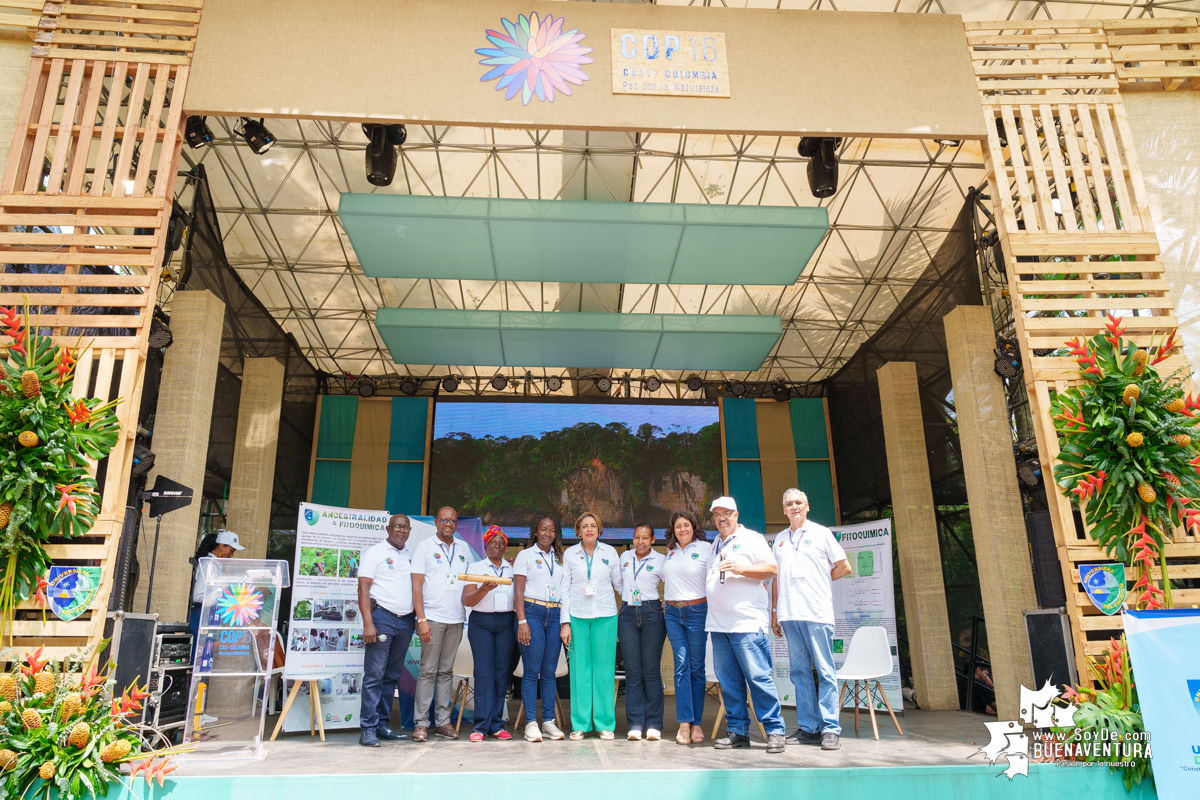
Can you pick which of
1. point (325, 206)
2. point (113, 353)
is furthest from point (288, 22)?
A: point (325, 206)

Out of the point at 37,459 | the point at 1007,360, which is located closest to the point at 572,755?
the point at 37,459

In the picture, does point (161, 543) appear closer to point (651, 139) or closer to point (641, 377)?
point (651, 139)

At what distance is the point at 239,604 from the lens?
4637mm

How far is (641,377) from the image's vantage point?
13383mm

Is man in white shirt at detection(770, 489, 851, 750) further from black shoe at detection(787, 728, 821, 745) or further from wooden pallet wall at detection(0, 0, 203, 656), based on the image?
wooden pallet wall at detection(0, 0, 203, 656)

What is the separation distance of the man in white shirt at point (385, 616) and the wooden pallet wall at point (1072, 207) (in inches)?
158

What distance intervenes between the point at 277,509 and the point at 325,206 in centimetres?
444

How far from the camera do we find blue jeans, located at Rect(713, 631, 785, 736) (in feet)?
13.4

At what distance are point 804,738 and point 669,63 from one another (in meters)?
4.32

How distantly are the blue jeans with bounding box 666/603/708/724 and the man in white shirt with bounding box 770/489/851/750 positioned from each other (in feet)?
1.64

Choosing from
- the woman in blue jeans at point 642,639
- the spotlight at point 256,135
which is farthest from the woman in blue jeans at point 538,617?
the spotlight at point 256,135

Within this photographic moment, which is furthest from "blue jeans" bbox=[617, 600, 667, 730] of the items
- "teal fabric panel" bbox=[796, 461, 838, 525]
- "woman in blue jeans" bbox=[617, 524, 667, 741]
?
"teal fabric panel" bbox=[796, 461, 838, 525]

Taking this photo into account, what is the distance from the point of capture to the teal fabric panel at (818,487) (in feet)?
41.2

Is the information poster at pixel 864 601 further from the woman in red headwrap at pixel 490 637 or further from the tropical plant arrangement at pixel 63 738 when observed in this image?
the tropical plant arrangement at pixel 63 738
